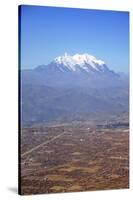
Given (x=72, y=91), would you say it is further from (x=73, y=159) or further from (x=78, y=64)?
(x=73, y=159)

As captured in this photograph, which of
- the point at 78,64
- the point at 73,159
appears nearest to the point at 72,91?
the point at 78,64

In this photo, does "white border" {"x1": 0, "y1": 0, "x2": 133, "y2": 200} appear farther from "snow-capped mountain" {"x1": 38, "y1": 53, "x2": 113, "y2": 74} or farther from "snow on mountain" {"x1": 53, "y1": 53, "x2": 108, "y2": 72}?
"snow on mountain" {"x1": 53, "y1": 53, "x2": 108, "y2": 72}

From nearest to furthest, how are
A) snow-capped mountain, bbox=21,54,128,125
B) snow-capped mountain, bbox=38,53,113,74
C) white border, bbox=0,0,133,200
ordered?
white border, bbox=0,0,133,200 < snow-capped mountain, bbox=21,54,128,125 < snow-capped mountain, bbox=38,53,113,74

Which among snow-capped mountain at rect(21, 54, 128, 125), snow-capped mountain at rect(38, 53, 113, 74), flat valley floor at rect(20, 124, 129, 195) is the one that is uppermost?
snow-capped mountain at rect(38, 53, 113, 74)

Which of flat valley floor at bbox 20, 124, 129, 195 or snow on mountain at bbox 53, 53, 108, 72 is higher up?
snow on mountain at bbox 53, 53, 108, 72

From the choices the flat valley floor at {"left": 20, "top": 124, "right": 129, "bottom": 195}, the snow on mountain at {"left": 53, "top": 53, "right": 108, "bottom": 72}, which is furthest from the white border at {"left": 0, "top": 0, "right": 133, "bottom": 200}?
the snow on mountain at {"left": 53, "top": 53, "right": 108, "bottom": 72}

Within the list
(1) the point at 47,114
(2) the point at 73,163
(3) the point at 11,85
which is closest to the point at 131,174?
(2) the point at 73,163

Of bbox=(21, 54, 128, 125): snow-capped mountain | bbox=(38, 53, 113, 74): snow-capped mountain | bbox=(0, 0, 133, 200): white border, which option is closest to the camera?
bbox=(0, 0, 133, 200): white border

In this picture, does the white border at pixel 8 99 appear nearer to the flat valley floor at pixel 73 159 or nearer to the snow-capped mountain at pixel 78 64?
the flat valley floor at pixel 73 159
